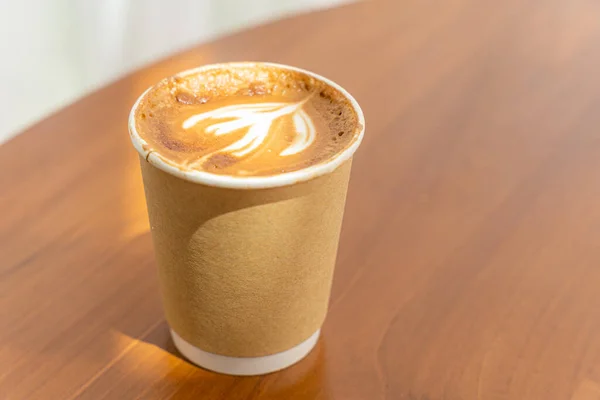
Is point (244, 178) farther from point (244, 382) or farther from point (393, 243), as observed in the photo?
point (393, 243)

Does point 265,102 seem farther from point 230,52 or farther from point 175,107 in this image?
point 230,52

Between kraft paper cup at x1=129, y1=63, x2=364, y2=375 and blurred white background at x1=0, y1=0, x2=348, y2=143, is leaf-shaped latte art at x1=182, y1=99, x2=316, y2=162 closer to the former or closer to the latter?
kraft paper cup at x1=129, y1=63, x2=364, y2=375

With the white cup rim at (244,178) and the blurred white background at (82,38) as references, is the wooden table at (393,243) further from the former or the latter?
the blurred white background at (82,38)

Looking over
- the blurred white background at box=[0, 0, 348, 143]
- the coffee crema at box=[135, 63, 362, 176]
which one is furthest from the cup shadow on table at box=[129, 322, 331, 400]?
the blurred white background at box=[0, 0, 348, 143]

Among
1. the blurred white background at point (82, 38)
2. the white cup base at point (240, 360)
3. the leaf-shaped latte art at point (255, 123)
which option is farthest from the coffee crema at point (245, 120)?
the blurred white background at point (82, 38)

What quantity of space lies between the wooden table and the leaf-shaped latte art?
211mm

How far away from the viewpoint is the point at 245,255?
541mm

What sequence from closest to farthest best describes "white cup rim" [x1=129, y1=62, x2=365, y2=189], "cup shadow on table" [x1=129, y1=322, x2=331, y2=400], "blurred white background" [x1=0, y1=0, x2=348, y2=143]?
"white cup rim" [x1=129, y1=62, x2=365, y2=189] < "cup shadow on table" [x1=129, y1=322, x2=331, y2=400] < "blurred white background" [x1=0, y1=0, x2=348, y2=143]

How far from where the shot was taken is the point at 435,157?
3.06ft

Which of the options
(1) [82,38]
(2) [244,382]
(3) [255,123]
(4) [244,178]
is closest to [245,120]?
(3) [255,123]

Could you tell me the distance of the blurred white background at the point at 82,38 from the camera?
5.18ft

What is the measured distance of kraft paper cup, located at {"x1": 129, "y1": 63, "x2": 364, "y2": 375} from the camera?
51cm

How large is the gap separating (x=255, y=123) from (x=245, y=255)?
0.13 metres

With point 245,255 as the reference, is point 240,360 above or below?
below
